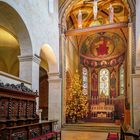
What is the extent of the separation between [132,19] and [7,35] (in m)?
6.93

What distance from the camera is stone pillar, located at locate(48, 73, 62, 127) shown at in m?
13.4

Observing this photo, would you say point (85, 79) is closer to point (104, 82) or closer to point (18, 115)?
point (104, 82)

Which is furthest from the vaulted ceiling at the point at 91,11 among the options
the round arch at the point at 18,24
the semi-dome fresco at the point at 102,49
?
the round arch at the point at 18,24

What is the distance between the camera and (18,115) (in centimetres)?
796

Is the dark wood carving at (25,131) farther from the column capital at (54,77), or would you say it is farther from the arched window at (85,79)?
the arched window at (85,79)

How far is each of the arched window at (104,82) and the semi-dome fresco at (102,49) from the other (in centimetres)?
74

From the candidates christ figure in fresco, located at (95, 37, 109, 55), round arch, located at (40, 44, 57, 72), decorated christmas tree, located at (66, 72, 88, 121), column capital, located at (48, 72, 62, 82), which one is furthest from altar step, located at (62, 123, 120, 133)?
christ figure in fresco, located at (95, 37, 109, 55)

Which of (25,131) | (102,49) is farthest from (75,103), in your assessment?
(25,131)

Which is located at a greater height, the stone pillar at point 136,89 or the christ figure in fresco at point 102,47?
→ the christ figure in fresco at point 102,47

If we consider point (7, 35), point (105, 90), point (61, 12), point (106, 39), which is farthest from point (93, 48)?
point (7, 35)

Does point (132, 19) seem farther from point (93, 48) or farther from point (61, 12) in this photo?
point (93, 48)

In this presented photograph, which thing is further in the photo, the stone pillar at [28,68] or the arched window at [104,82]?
the arched window at [104,82]

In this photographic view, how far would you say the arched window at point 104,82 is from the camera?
21.0 meters

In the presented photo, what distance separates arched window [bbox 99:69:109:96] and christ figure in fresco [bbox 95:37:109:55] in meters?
1.66
